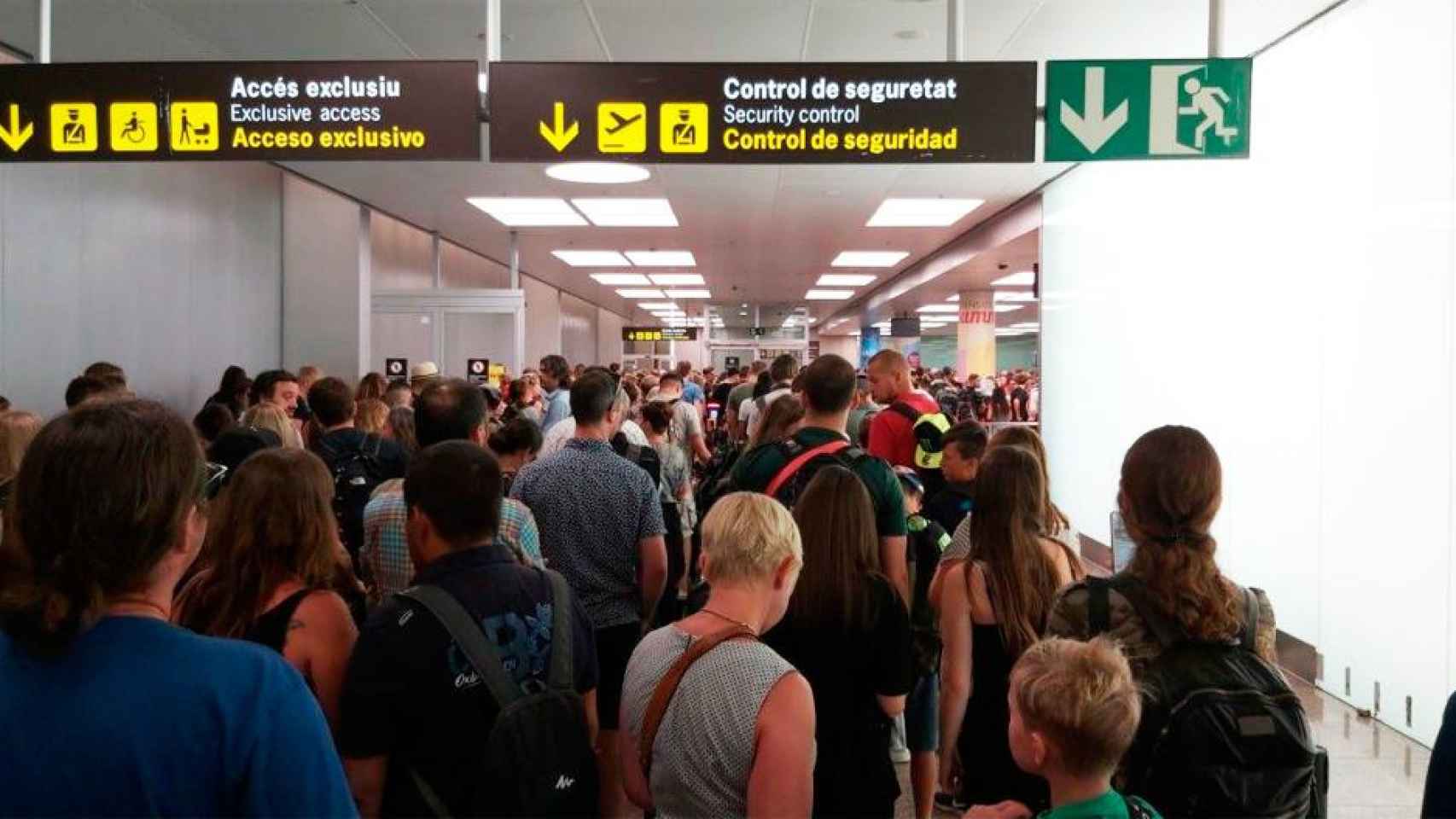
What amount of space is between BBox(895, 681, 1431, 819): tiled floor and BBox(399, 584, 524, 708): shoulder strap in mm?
2653

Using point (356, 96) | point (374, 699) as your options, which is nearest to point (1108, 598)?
point (374, 699)

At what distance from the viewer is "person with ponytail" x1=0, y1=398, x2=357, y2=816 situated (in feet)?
3.85

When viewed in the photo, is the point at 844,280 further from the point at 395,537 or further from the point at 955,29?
the point at 395,537

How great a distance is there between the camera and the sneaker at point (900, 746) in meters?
4.81

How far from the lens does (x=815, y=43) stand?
696cm

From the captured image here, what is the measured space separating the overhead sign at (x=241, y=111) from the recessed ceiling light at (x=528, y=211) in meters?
7.03

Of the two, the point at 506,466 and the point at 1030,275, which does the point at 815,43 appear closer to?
the point at 506,466

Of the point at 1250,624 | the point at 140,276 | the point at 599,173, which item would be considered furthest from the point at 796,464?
the point at 140,276

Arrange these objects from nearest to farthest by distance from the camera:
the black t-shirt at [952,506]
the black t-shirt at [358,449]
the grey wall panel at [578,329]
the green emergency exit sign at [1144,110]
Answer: the black t-shirt at [952,506] < the black t-shirt at [358,449] < the green emergency exit sign at [1144,110] < the grey wall panel at [578,329]

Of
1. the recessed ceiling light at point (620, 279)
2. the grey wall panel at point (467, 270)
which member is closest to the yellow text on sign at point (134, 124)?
the grey wall panel at point (467, 270)

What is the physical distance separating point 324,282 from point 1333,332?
1072 centimetres

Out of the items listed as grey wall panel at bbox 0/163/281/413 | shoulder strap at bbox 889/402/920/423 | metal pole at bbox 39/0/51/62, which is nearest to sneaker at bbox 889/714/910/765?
shoulder strap at bbox 889/402/920/423

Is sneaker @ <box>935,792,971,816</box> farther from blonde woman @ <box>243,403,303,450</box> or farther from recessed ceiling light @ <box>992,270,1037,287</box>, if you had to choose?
recessed ceiling light @ <box>992,270,1037,287</box>

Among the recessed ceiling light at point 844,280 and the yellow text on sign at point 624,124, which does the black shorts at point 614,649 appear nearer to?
the yellow text on sign at point 624,124
